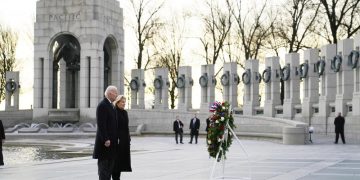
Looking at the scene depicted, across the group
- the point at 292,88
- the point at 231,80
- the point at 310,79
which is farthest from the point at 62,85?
the point at 310,79

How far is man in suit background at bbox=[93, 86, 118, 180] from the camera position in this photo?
1081 cm

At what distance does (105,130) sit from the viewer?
35.6 feet

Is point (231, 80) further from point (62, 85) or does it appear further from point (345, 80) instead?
point (62, 85)

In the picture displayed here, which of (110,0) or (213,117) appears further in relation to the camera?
(110,0)

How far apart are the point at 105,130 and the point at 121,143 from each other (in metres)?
0.65

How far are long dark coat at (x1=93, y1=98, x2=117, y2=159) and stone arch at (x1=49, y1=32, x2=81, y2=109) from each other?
116ft

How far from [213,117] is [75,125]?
3151 centimetres

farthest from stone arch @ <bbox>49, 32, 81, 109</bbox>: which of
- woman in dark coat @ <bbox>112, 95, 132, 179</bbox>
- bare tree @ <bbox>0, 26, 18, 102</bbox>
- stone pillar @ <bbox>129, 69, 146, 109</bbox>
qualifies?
woman in dark coat @ <bbox>112, 95, 132, 179</bbox>

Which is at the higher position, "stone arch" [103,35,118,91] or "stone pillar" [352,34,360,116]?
"stone arch" [103,35,118,91]

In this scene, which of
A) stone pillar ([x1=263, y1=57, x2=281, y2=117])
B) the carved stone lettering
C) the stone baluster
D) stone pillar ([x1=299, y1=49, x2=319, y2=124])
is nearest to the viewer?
the stone baluster

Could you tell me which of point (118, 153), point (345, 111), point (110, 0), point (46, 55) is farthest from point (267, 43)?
point (118, 153)

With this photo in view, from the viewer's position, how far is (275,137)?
3219cm

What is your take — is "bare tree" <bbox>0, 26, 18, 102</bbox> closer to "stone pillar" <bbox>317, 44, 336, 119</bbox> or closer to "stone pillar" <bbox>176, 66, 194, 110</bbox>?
"stone pillar" <bbox>176, 66, 194, 110</bbox>

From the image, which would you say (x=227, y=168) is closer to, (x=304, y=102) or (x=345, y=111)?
(x=345, y=111)
